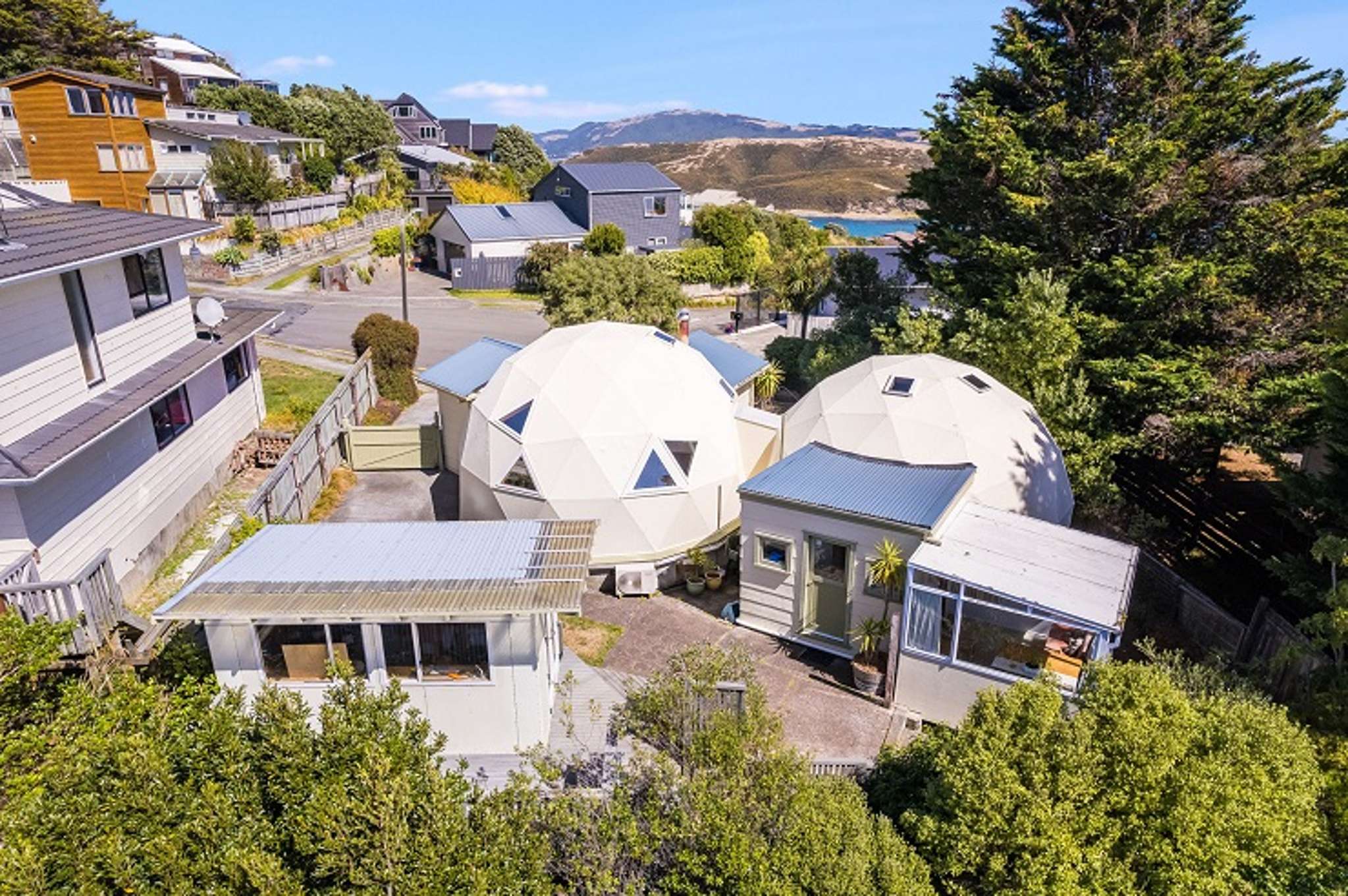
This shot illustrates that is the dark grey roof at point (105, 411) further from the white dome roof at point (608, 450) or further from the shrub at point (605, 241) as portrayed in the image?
the shrub at point (605, 241)

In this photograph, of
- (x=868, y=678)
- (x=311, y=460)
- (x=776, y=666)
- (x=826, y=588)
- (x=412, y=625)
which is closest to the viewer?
(x=412, y=625)

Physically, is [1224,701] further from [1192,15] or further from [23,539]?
[1192,15]

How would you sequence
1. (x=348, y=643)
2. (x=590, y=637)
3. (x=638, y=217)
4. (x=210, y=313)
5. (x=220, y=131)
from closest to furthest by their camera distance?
(x=348, y=643), (x=590, y=637), (x=210, y=313), (x=220, y=131), (x=638, y=217)

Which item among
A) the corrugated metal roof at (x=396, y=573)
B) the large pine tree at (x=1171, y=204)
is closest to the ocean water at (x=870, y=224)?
the large pine tree at (x=1171, y=204)

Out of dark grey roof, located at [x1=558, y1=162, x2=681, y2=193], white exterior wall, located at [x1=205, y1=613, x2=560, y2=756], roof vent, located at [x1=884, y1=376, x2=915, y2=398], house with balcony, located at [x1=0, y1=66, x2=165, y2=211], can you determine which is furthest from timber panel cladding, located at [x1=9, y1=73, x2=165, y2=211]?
roof vent, located at [x1=884, y1=376, x2=915, y2=398]

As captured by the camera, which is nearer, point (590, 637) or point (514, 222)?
Result: point (590, 637)

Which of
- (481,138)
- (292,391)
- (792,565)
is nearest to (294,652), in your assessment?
(792,565)

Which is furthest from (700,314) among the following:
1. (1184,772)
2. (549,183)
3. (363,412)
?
(1184,772)

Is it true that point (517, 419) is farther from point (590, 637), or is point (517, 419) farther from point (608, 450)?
point (590, 637)
